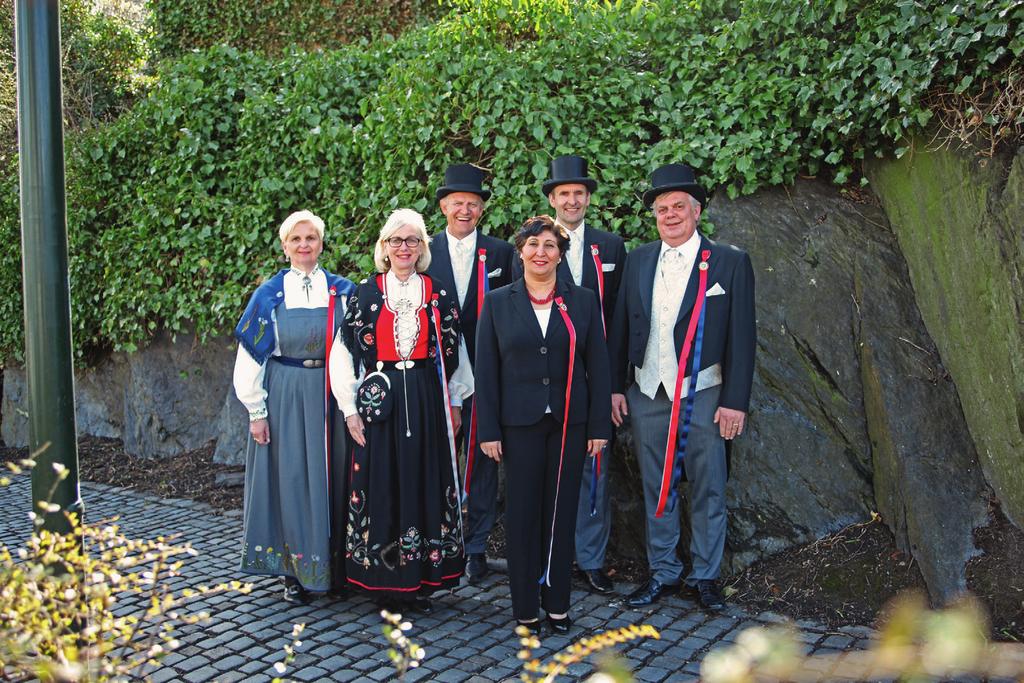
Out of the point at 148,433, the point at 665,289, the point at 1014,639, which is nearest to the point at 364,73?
the point at 148,433

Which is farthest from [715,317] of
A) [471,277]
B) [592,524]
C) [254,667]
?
[254,667]

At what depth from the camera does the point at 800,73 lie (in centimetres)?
565

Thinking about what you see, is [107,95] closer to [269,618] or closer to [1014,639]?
[269,618]

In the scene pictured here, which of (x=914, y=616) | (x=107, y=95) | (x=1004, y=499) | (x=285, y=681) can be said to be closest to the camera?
(x=914, y=616)

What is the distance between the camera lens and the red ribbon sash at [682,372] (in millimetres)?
4438

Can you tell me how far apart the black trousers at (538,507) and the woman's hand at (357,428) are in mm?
715

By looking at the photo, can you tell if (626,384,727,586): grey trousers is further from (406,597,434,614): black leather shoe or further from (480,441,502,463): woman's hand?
(406,597,434,614): black leather shoe

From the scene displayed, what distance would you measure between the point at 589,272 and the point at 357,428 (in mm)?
1446

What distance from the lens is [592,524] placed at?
4.76m

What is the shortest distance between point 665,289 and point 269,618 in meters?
2.48

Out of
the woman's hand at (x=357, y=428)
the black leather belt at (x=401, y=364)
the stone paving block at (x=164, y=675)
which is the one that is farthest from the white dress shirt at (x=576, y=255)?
the stone paving block at (x=164, y=675)

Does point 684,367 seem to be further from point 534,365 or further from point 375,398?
point 375,398

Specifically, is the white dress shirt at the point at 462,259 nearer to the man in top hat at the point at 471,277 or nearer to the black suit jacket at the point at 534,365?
the man in top hat at the point at 471,277

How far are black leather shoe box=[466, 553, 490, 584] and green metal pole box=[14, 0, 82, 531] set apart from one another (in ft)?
7.49
